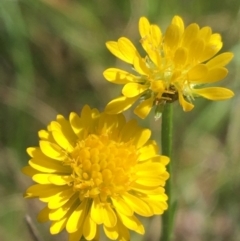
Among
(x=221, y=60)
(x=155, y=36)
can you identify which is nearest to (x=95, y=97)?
(x=155, y=36)

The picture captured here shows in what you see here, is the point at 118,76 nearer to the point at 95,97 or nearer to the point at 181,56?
the point at 181,56

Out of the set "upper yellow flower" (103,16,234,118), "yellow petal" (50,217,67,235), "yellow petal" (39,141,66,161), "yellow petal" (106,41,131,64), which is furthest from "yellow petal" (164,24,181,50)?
"yellow petal" (50,217,67,235)

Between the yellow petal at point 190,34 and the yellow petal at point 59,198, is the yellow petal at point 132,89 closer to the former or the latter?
the yellow petal at point 190,34

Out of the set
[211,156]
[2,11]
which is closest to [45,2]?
[2,11]

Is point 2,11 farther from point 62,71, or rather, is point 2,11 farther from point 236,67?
point 236,67

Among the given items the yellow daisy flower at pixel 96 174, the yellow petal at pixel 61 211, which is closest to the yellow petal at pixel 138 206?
the yellow daisy flower at pixel 96 174

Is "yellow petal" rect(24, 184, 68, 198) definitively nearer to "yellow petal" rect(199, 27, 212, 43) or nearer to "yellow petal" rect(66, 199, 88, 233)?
"yellow petal" rect(66, 199, 88, 233)
